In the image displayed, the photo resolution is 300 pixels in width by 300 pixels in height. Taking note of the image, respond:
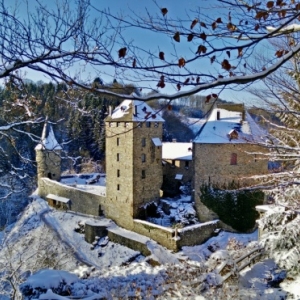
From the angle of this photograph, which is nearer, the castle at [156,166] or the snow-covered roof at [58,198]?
the castle at [156,166]

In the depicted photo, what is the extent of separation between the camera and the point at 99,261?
16.7 m

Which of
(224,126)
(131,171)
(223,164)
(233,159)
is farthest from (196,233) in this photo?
(224,126)

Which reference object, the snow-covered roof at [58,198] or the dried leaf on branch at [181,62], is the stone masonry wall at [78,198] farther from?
the dried leaf on branch at [181,62]

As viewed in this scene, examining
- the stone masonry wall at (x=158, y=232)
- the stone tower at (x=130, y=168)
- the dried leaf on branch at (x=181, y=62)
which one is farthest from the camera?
the stone tower at (x=130, y=168)

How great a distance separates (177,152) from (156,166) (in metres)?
4.99

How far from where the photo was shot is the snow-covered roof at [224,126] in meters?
17.1

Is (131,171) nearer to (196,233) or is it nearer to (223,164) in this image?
(196,233)

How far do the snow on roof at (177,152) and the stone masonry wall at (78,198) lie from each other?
6737 millimetres

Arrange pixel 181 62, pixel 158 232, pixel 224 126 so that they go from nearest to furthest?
pixel 181 62 → pixel 158 232 → pixel 224 126

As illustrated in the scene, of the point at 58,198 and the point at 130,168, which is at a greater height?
the point at 130,168

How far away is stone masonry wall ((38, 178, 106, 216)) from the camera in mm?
21688

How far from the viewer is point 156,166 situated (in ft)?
68.2

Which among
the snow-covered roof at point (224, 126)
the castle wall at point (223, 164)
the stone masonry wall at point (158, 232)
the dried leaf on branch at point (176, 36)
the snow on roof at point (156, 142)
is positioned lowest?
the stone masonry wall at point (158, 232)

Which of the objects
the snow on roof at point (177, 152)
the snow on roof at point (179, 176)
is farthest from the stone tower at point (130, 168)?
the snow on roof at point (177, 152)
